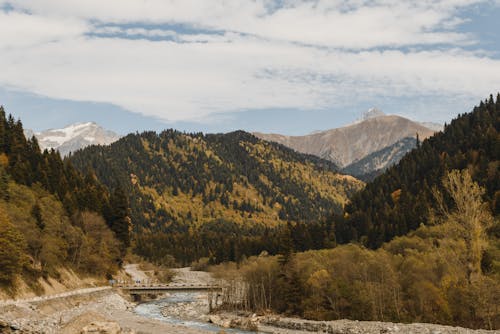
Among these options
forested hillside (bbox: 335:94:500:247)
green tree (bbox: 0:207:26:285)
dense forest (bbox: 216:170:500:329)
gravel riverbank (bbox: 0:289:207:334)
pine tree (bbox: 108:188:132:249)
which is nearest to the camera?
gravel riverbank (bbox: 0:289:207:334)

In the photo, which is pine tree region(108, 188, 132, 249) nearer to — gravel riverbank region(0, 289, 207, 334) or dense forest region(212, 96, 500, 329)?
gravel riverbank region(0, 289, 207, 334)

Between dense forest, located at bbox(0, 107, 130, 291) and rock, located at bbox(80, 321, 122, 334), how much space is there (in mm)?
29181

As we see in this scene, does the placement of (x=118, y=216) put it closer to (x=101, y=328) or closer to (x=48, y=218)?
(x=48, y=218)

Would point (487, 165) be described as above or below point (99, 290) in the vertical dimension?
above

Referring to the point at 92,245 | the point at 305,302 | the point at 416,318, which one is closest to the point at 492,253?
the point at 416,318

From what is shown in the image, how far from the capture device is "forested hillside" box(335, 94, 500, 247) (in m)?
146

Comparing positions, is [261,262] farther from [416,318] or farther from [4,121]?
[4,121]

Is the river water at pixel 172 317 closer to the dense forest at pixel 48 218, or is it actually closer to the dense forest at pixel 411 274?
the dense forest at pixel 411 274

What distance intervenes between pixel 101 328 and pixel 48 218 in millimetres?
63524

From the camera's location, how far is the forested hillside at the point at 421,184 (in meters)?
146

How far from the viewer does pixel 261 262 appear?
109000 millimetres

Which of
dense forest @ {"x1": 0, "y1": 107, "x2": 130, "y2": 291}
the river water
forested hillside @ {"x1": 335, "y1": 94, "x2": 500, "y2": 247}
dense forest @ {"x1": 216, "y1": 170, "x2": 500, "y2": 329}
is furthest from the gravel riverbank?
forested hillside @ {"x1": 335, "y1": 94, "x2": 500, "y2": 247}

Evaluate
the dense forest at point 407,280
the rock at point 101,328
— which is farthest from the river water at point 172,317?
the rock at point 101,328

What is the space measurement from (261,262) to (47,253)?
4394 cm
